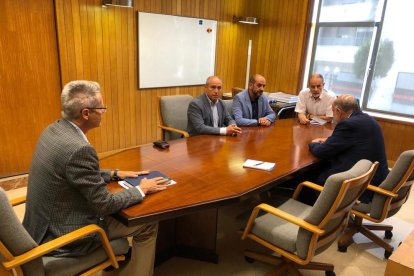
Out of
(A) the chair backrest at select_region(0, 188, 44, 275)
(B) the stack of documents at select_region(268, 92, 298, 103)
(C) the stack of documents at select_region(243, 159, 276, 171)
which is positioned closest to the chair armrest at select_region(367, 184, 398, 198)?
(C) the stack of documents at select_region(243, 159, 276, 171)

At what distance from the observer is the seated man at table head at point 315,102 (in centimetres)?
347

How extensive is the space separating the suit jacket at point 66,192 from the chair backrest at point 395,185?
1.67 metres

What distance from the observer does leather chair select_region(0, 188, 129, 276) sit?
1.20m

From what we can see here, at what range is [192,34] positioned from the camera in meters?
4.66

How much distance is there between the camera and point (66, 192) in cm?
140

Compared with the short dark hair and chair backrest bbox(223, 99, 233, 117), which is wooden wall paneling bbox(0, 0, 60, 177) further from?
the short dark hair

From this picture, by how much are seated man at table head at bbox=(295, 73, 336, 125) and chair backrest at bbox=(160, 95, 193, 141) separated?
1310 mm

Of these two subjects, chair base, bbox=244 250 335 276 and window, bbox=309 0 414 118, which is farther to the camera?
window, bbox=309 0 414 118

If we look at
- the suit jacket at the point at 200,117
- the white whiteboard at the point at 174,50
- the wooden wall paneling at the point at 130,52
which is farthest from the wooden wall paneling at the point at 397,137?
the white whiteboard at the point at 174,50

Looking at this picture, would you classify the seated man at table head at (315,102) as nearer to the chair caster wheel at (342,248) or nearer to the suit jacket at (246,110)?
the suit jacket at (246,110)

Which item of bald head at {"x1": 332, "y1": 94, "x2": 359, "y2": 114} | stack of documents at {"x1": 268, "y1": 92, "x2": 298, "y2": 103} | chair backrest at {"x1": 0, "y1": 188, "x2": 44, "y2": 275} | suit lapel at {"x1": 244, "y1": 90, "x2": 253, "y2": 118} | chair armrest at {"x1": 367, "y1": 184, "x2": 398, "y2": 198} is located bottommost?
chair armrest at {"x1": 367, "y1": 184, "x2": 398, "y2": 198}

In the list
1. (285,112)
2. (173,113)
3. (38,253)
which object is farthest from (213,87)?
(38,253)

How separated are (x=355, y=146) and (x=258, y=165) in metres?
0.73

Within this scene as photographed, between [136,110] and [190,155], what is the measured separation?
240 cm
